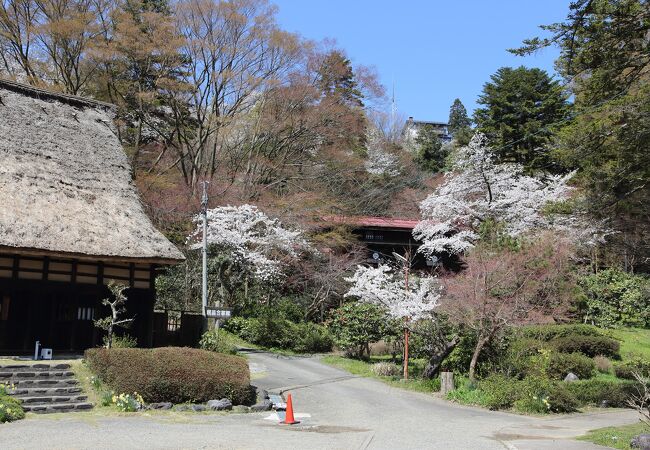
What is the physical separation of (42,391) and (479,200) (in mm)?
25585

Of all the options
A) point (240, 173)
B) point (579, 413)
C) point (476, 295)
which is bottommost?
point (579, 413)

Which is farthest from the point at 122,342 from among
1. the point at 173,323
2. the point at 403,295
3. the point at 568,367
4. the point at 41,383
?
the point at 568,367

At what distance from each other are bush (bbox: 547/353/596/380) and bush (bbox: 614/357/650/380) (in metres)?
1.44

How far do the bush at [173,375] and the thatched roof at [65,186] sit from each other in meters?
3.65

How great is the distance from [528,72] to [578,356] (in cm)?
2536

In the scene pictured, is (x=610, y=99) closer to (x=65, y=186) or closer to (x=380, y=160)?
(x=65, y=186)

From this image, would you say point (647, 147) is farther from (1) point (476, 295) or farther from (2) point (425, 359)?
(2) point (425, 359)

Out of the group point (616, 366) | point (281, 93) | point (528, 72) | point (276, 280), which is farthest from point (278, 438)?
point (528, 72)

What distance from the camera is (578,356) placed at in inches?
773

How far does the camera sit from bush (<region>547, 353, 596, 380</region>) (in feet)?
62.7

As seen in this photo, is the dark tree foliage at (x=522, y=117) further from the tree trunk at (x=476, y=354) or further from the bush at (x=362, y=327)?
the tree trunk at (x=476, y=354)

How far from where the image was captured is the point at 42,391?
13.8m

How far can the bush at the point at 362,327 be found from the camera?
2305 cm

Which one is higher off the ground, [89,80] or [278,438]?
[89,80]
